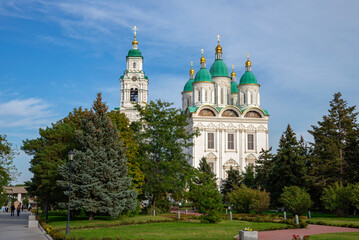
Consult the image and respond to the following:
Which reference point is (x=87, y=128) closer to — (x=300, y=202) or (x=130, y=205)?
(x=130, y=205)

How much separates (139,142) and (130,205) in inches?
305

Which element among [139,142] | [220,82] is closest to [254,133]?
[220,82]

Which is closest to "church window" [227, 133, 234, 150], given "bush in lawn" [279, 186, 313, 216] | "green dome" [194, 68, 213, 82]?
"green dome" [194, 68, 213, 82]

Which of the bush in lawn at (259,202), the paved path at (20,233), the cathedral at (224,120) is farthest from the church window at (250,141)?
the paved path at (20,233)

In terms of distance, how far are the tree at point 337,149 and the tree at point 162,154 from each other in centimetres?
1091

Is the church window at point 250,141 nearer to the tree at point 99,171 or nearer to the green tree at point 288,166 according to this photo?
the green tree at point 288,166

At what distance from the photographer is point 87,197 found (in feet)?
81.1

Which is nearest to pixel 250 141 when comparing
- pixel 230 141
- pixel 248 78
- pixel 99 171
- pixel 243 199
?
pixel 230 141

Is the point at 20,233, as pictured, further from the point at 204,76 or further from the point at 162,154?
the point at 204,76

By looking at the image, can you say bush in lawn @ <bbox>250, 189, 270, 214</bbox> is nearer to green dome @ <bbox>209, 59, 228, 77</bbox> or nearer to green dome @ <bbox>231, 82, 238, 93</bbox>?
green dome @ <bbox>209, 59, 228, 77</bbox>

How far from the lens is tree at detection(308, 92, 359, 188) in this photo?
32812mm

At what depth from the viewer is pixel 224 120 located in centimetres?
6128

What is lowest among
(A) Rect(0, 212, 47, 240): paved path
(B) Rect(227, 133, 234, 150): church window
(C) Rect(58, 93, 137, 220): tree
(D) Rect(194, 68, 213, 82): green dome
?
(A) Rect(0, 212, 47, 240): paved path

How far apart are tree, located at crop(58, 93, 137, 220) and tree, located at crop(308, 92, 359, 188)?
16.4 meters
